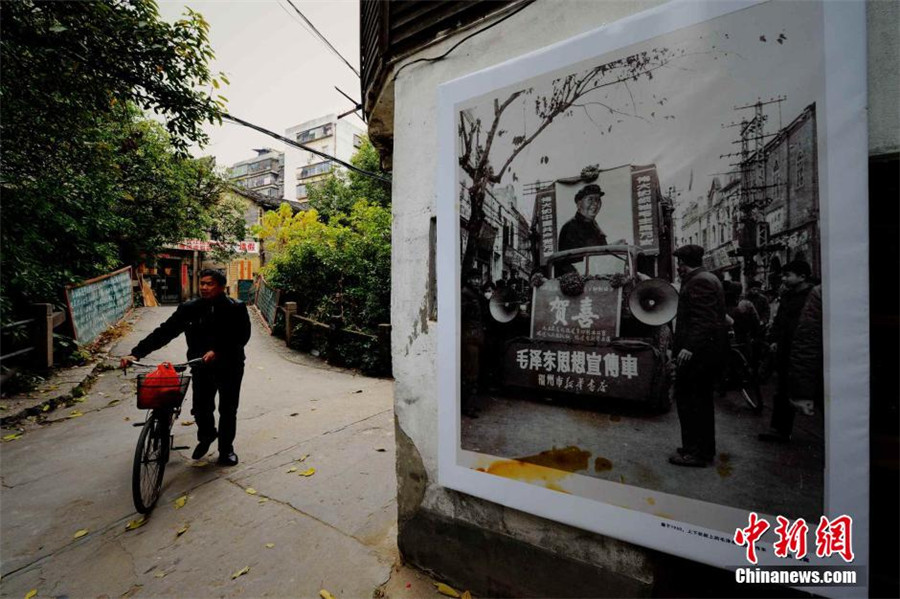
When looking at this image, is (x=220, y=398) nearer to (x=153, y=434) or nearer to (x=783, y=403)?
(x=153, y=434)

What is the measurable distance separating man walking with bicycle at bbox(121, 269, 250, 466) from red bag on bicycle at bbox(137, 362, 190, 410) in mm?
441

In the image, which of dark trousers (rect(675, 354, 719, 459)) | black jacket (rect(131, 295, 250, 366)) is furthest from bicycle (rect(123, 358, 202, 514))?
dark trousers (rect(675, 354, 719, 459))

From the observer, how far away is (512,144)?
2096mm

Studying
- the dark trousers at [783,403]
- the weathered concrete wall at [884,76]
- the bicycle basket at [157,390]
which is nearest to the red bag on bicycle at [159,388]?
the bicycle basket at [157,390]

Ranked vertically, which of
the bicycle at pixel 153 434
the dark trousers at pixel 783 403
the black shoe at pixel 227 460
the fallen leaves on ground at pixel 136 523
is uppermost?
the dark trousers at pixel 783 403

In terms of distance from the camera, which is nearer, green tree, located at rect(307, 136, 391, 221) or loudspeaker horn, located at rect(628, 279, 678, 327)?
loudspeaker horn, located at rect(628, 279, 678, 327)

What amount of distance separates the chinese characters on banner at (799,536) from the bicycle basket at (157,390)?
12.7 ft

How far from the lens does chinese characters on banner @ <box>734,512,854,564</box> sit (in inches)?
56.3

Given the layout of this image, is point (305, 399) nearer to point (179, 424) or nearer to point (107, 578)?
point (179, 424)

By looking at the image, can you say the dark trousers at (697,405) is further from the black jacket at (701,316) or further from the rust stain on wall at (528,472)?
the rust stain on wall at (528,472)

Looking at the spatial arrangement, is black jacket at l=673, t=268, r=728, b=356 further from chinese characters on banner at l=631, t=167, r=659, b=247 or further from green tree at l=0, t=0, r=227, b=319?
green tree at l=0, t=0, r=227, b=319

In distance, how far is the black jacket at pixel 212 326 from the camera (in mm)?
3701

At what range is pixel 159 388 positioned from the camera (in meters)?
3.11

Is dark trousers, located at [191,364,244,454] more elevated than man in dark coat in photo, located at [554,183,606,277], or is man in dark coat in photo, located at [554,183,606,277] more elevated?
man in dark coat in photo, located at [554,183,606,277]
